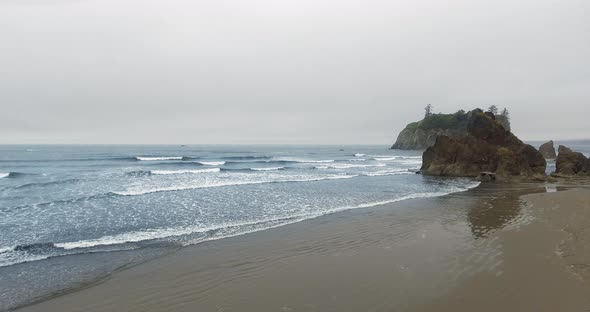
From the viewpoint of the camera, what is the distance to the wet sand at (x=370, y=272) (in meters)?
6.35

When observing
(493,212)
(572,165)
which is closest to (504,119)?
(572,165)

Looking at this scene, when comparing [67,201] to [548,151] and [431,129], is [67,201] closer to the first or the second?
[548,151]

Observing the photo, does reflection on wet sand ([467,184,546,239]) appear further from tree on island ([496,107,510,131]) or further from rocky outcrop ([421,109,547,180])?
tree on island ([496,107,510,131])

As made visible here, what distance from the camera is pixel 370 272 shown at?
7.88 metres

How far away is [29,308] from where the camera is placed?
655cm

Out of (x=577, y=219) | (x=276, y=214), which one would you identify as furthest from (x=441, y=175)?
(x=276, y=214)

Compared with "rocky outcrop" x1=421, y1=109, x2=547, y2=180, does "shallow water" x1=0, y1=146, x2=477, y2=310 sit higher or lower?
lower

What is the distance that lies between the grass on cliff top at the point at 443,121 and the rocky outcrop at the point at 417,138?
1570 mm

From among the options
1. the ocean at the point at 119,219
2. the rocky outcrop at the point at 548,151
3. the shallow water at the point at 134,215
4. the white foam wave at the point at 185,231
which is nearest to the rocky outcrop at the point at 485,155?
the ocean at the point at 119,219

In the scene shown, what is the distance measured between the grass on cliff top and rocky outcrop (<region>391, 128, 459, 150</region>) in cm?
157

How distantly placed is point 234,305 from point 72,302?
11.4 feet

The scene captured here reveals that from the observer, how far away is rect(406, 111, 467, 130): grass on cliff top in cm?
10450

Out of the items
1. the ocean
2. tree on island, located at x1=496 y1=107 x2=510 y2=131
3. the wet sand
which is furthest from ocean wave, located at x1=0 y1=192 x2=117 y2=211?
tree on island, located at x1=496 y1=107 x2=510 y2=131

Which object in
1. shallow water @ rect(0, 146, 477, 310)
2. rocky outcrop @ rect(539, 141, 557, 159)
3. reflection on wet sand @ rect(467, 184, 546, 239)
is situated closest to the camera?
shallow water @ rect(0, 146, 477, 310)
